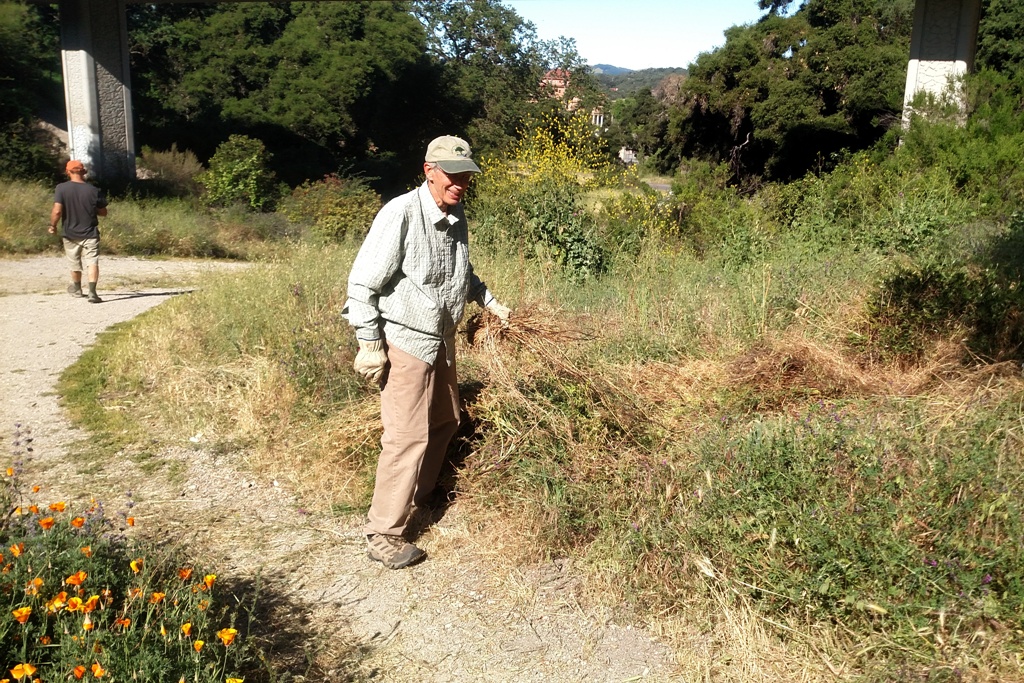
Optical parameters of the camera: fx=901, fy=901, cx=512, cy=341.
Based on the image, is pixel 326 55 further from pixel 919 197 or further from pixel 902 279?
pixel 902 279

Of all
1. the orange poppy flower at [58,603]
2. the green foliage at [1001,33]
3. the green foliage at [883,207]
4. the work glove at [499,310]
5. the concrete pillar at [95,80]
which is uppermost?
the green foliage at [1001,33]

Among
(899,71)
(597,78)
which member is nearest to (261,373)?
(899,71)

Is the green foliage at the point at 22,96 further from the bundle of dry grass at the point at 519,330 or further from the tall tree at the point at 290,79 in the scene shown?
the bundle of dry grass at the point at 519,330

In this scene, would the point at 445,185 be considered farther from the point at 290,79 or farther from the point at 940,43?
the point at 290,79

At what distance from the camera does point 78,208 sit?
33.7 feet

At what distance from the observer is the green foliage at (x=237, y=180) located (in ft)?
67.3

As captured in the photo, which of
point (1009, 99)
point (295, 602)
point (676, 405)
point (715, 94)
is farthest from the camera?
point (715, 94)

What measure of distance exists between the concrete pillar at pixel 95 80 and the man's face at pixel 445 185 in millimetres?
21163

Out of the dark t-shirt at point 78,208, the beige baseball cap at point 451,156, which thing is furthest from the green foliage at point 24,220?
the beige baseball cap at point 451,156

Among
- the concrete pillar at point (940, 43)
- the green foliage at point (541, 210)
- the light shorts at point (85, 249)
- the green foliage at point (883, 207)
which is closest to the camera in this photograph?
the green foliage at point (883, 207)

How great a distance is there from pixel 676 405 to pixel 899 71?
24.5m

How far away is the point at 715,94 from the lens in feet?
96.1

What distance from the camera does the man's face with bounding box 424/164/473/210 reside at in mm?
4074

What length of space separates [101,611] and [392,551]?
1.50 m
